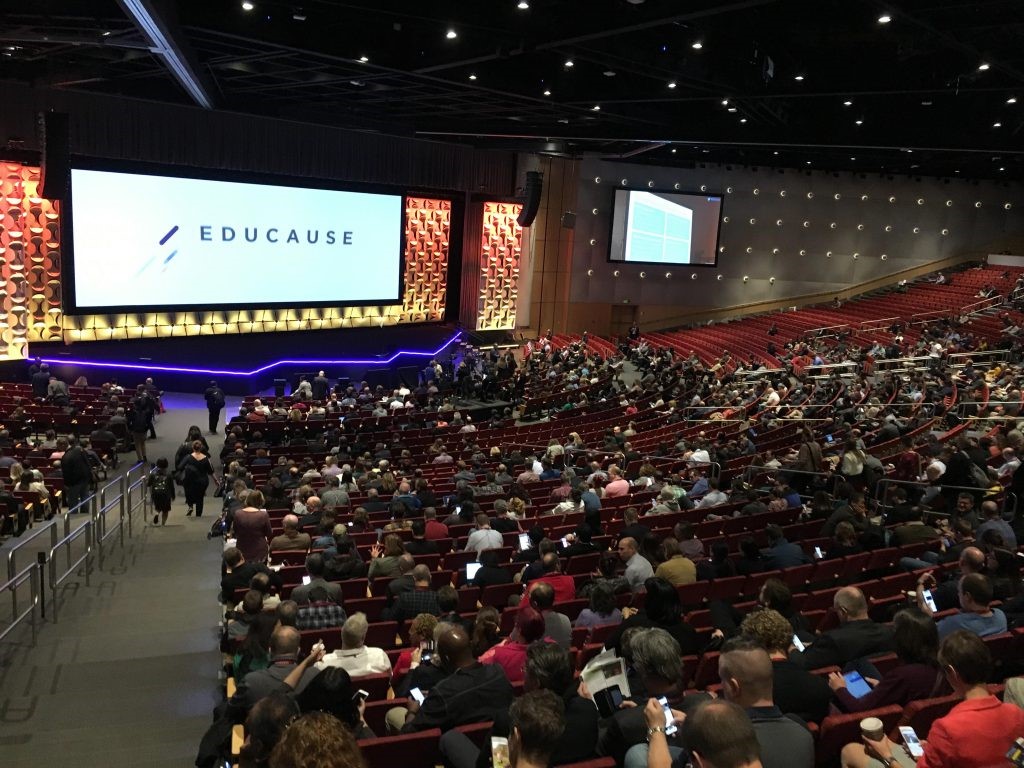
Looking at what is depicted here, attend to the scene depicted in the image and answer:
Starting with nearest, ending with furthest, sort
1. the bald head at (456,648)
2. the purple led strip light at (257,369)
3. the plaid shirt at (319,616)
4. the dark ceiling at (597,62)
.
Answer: the bald head at (456,648) → the plaid shirt at (319,616) → the dark ceiling at (597,62) → the purple led strip light at (257,369)

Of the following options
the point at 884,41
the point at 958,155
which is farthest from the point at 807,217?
the point at 884,41

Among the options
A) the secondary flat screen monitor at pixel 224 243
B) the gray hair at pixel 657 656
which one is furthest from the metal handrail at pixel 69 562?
the secondary flat screen monitor at pixel 224 243

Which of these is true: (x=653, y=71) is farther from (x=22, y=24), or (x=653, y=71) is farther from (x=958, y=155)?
(x=958, y=155)

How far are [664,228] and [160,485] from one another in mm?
23927

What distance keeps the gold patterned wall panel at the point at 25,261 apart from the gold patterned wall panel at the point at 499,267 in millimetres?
12951

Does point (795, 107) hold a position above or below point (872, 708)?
above

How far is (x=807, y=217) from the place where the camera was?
108 ft

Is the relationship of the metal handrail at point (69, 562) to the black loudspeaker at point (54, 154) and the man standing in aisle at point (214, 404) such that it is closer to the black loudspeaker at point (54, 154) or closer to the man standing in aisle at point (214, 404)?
the man standing in aisle at point (214, 404)

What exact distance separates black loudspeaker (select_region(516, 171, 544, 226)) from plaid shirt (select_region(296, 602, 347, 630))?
70.4 feet

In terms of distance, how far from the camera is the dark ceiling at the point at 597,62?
1242cm

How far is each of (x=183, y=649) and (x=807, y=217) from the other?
1227 inches

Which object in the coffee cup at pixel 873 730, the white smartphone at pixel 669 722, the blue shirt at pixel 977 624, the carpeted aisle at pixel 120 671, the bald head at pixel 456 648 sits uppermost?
the white smartphone at pixel 669 722

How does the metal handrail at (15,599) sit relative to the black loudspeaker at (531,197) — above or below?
below

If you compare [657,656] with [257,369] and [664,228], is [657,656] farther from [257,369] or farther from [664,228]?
[664,228]
